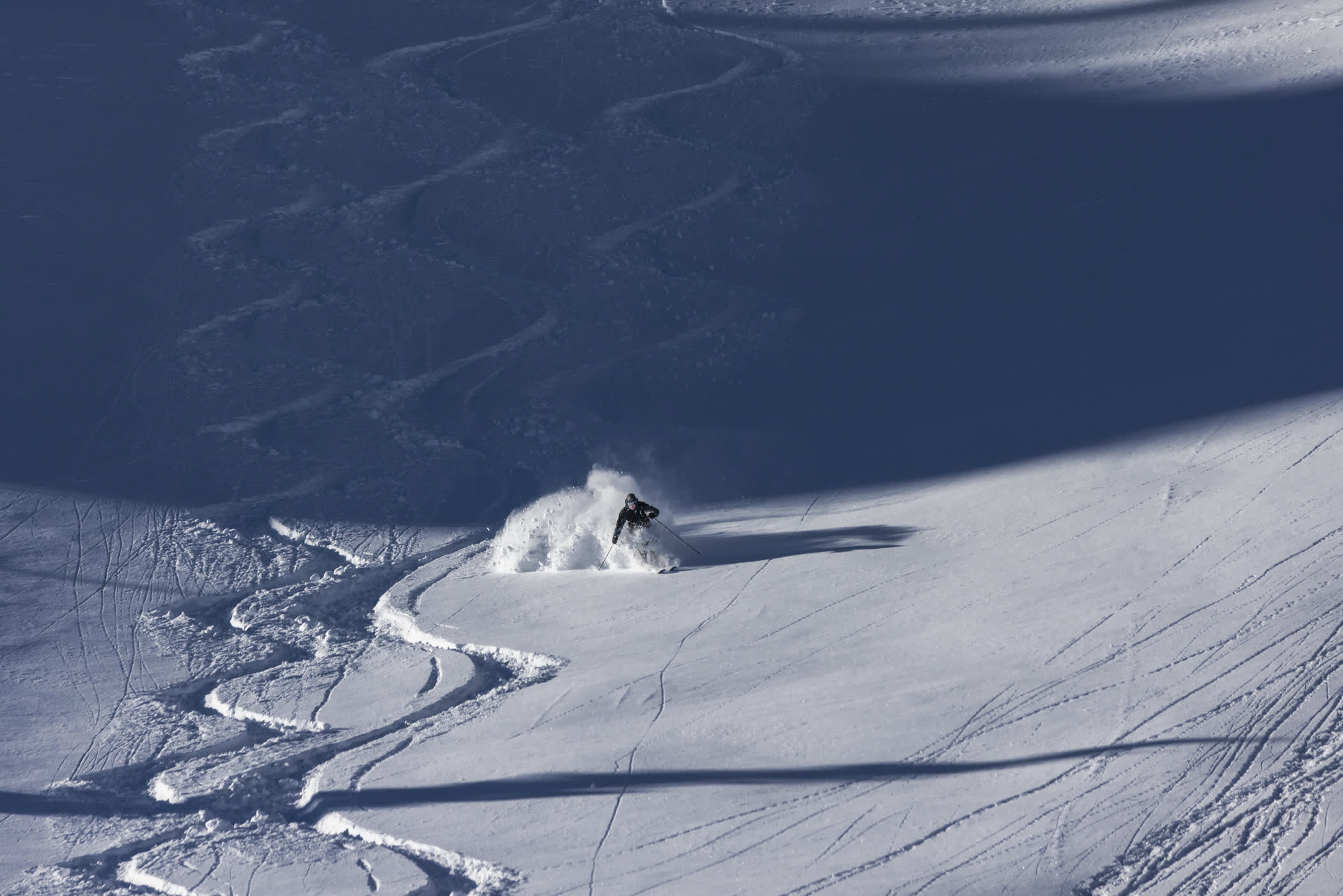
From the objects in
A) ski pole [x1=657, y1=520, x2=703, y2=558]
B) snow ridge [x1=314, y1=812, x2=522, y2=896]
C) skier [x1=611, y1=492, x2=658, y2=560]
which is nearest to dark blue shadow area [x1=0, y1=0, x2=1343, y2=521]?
ski pole [x1=657, y1=520, x2=703, y2=558]

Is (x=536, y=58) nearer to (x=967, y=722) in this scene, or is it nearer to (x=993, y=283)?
(x=993, y=283)

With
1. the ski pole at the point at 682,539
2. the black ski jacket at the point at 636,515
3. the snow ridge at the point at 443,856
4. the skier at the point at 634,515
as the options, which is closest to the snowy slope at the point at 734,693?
the snow ridge at the point at 443,856

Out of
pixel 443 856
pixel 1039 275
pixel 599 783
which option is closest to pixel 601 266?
pixel 1039 275

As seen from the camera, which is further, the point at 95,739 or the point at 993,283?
the point at 993,283

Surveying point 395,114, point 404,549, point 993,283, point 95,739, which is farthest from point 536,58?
point 95,739

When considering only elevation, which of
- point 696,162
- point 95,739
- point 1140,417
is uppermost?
point 696,162

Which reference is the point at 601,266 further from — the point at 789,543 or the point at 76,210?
the point at 76,210

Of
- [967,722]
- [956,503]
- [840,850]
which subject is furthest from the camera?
[956,503]
